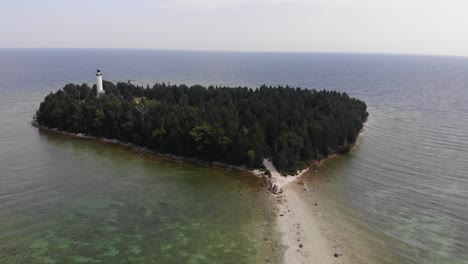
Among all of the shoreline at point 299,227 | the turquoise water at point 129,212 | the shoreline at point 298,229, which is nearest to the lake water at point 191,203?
the turquoise water at point 129,212

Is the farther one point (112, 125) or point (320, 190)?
point (112, 125)

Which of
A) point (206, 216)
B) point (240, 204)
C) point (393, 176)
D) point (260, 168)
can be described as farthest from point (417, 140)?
point (206, 216)

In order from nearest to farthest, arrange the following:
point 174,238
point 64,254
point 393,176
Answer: point 64,254
point 174,238
point 393,176

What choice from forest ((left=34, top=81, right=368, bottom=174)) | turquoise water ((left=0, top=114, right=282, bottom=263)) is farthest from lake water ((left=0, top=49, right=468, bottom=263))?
forest ((left=34, top=81, right=368, bottom=174))

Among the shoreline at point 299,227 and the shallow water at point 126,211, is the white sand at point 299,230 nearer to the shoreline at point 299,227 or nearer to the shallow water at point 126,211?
the shoreline at point 299,227

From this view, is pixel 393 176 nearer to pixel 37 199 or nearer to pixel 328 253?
pixel 328 253
